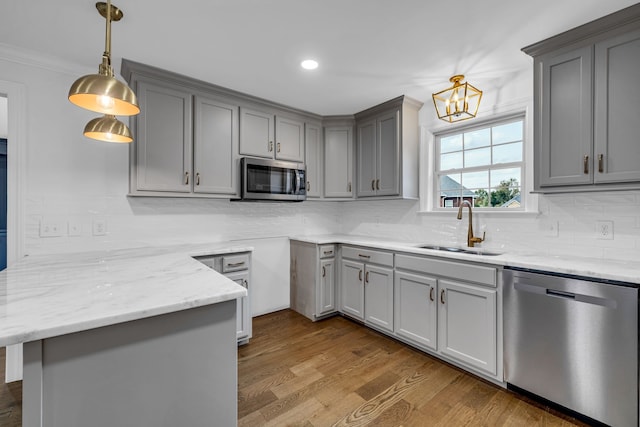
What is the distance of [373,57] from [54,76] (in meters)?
2.55

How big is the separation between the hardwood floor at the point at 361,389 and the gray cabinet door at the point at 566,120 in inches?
61.1

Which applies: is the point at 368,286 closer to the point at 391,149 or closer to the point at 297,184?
the point at 297,184

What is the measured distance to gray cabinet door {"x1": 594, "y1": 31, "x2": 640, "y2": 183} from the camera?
1.79 m

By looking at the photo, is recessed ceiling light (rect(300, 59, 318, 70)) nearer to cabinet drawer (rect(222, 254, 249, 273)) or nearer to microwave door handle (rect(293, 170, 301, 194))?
microwave door handle (rect(293, 170, 301, 194))

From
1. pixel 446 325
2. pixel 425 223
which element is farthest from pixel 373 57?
pixel 446 325

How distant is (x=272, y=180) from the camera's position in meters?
3.18

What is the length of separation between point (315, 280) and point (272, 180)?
3.94ft

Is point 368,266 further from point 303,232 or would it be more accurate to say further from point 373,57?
point 373,57

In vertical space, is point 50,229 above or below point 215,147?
below

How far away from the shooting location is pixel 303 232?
12.9 feet

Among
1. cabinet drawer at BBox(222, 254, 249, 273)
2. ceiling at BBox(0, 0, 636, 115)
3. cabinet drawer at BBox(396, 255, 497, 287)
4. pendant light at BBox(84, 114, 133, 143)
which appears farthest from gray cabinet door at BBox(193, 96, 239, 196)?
cabinet drawer at BBox(396, 255, 497, 287)

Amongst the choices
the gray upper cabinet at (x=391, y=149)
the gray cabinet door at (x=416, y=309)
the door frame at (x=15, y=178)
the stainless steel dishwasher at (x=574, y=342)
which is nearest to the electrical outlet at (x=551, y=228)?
the stainless steel dishwasher at (x=574, y=342)

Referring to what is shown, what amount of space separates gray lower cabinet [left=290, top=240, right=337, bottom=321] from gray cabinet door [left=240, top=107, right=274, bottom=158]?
117cm

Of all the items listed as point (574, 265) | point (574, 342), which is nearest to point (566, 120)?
point (574, 265)
